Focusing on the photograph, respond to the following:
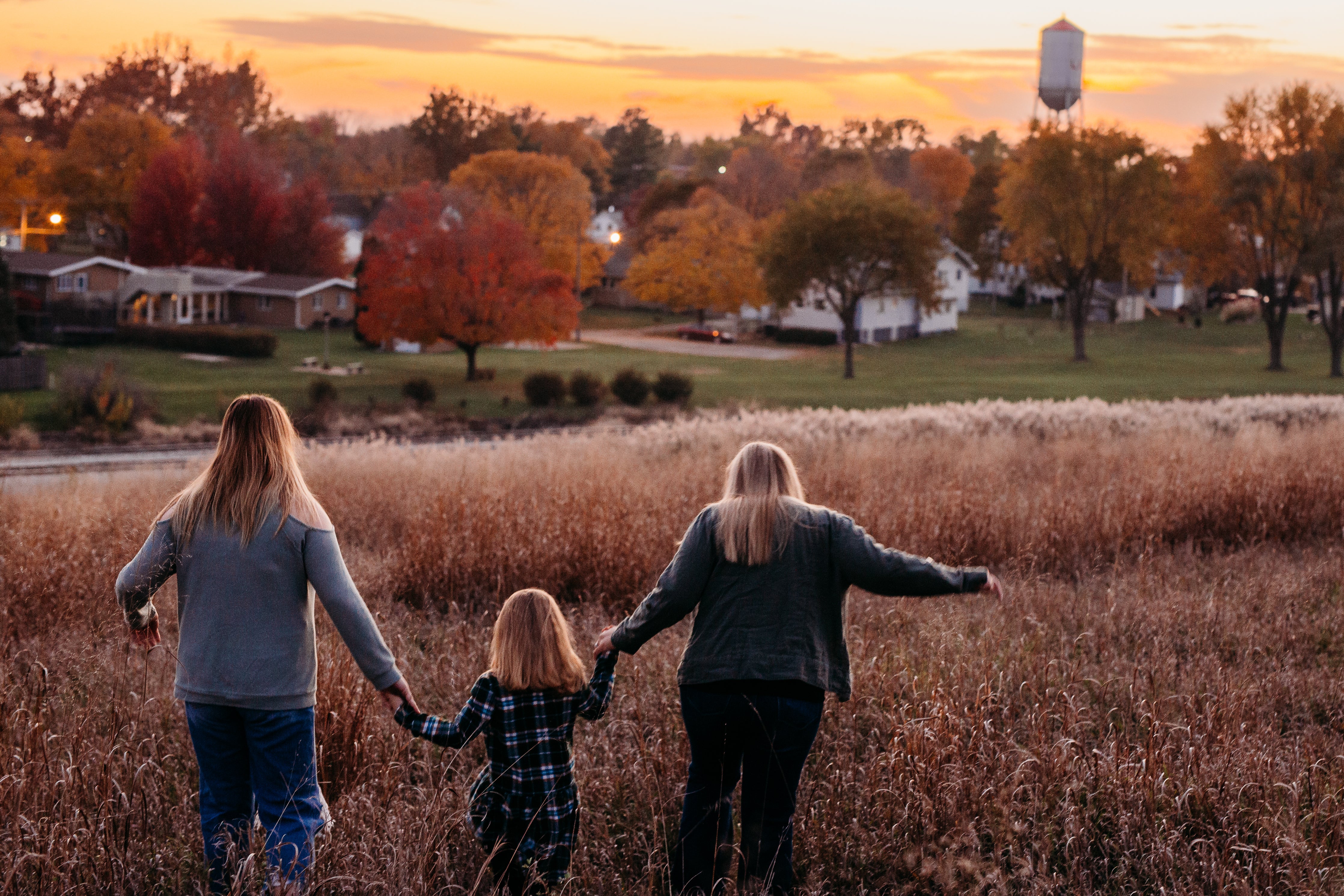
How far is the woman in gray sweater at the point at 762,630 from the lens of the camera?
4.16m

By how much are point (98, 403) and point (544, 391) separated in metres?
14.3

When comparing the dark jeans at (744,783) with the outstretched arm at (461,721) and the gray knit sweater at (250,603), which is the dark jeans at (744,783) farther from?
the gray knit sweater at (250,603)

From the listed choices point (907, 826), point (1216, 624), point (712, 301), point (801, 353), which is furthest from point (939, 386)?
point (907, 826)

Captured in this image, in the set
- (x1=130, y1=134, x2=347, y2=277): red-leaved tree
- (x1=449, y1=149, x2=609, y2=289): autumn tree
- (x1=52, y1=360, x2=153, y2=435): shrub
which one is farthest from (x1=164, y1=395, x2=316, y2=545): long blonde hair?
(x1=130, y1=134, x2=347, y2=277): red-leaved tree

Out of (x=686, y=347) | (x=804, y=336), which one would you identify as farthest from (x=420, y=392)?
(x=804, y=336)

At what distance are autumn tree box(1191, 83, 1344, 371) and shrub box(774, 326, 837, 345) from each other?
20.1 metres

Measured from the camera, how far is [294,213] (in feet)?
Result: 235

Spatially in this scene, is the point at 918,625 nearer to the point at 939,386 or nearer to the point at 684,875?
the point at 684,875

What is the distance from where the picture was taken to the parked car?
64.9m

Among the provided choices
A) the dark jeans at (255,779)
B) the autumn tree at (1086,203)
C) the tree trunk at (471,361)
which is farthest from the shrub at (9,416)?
the autumn tree at (1086,203)

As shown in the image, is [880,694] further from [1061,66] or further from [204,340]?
[1061,66]

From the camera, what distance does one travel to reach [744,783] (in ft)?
14.0

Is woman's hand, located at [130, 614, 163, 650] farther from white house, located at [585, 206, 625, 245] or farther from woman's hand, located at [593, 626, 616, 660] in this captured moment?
white house, located at [585, 206, 625, 245]

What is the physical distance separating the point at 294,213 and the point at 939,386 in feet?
144
